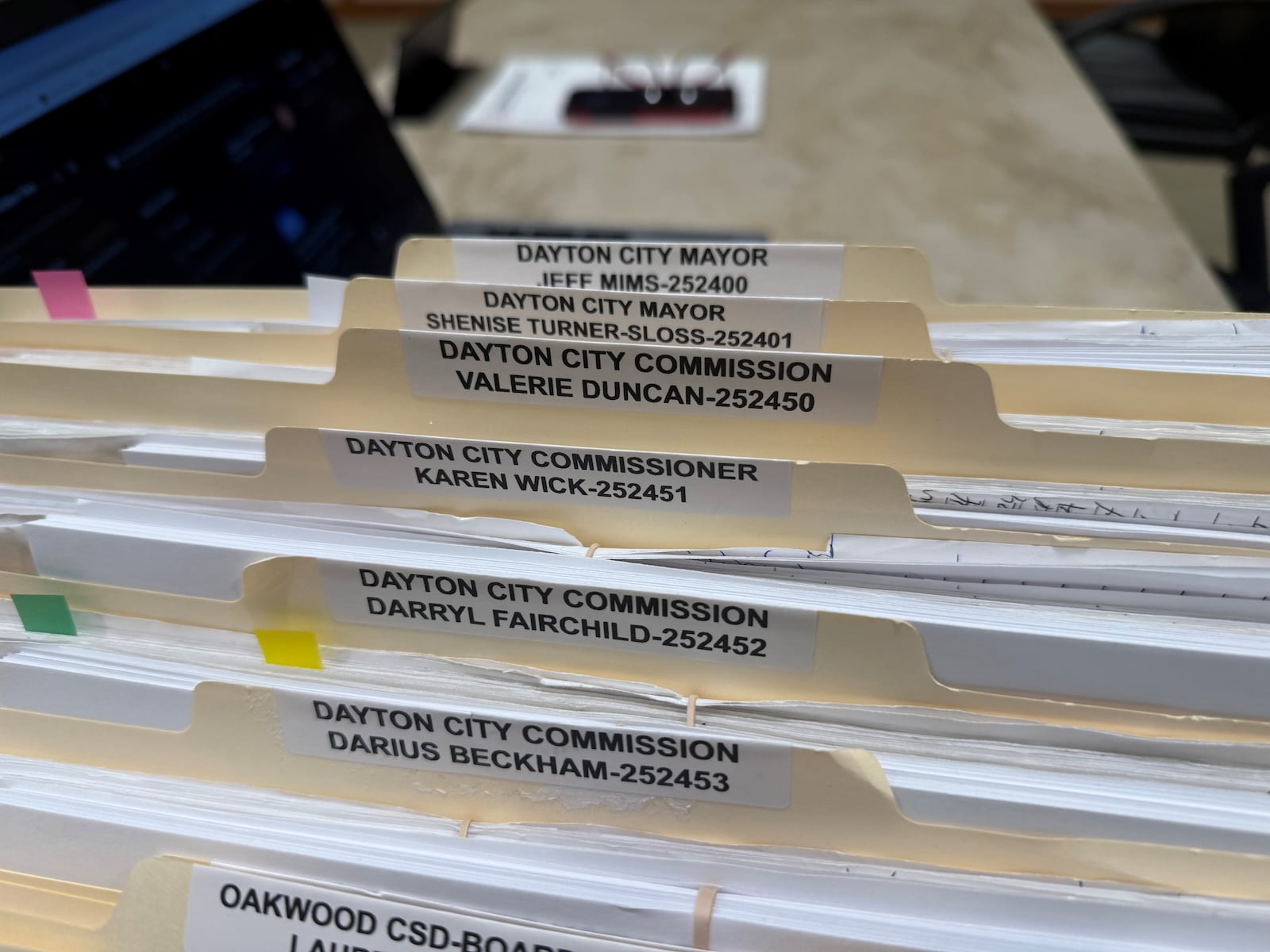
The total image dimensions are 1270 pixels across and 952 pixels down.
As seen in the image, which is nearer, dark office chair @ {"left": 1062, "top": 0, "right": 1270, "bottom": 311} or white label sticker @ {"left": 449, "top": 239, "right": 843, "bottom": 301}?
white label sticker @ {"left": 449, "top": 239, "right": 843, "bottom": 301}

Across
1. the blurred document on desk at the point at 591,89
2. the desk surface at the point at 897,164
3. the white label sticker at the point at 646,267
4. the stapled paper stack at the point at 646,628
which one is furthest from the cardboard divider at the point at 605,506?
the blurred document on desk at the point at 591,89

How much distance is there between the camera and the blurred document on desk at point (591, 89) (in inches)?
46.4

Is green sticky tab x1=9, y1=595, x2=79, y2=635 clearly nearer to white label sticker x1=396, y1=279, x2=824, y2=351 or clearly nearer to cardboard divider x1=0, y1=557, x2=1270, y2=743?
cardboard divider x1=0, y1=557, x2=1270, y2=743

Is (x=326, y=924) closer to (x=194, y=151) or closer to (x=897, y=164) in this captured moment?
(x=194, y=151)

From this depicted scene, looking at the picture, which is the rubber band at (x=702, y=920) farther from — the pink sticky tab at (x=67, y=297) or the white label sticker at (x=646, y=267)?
the pink sticky tab at (x=67, y=297)

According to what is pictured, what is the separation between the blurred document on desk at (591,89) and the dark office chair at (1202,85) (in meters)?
0.67

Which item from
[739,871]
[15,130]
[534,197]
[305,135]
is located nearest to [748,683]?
[739,871]

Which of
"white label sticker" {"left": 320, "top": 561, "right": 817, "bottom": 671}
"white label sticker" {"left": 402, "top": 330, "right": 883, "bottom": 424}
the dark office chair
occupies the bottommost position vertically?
the dark office chair

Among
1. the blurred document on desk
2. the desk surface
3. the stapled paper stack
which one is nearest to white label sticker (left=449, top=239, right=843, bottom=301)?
the stapled paper stack

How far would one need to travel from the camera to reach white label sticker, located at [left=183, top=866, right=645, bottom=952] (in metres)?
0.32

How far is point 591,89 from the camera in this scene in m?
1.24

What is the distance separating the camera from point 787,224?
3.23 feet

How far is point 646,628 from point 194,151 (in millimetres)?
541

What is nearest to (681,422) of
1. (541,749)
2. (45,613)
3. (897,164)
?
(541,749)
